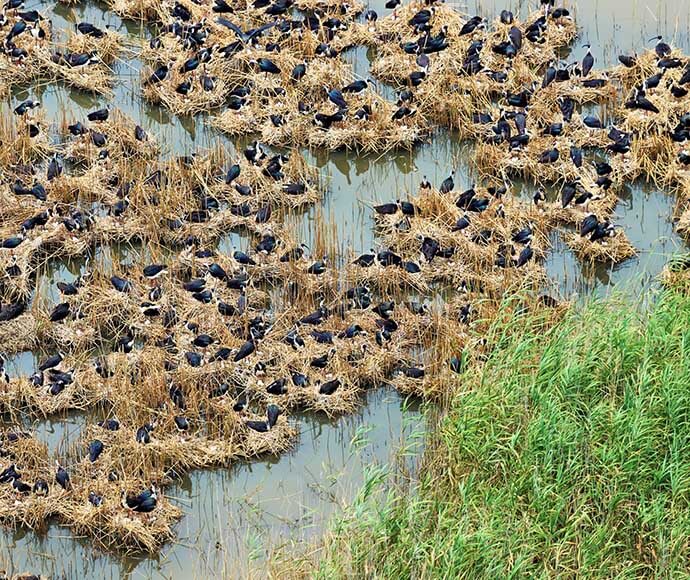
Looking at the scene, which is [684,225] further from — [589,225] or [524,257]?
[524,257]

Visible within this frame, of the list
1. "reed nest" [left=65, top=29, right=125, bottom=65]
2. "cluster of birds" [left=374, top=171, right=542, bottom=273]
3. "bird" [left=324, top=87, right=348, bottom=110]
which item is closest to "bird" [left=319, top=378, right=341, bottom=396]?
"cluster of birds" [left=374, top=171, right=542, bottom=273]

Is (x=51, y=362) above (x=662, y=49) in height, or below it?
below

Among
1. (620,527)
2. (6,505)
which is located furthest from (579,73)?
(6,505)

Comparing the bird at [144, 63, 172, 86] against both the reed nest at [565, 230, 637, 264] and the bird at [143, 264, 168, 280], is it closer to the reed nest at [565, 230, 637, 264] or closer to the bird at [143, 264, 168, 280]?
the bird at [143, 264, 168, 280]

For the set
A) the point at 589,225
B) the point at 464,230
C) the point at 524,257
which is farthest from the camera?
the point at 464,230

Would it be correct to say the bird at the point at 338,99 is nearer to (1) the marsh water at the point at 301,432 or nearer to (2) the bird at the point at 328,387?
(1) the marsh water at the point at 301,432

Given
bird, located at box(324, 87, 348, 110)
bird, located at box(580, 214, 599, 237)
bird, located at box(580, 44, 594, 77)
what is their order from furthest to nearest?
bird, located at box(580, 44, 594, 77) < bird, located at box(324, 87, 348, 110) < bird, located at box(580, 214, 599, 237)

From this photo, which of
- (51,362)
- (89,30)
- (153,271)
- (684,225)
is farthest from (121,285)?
(684,225)
